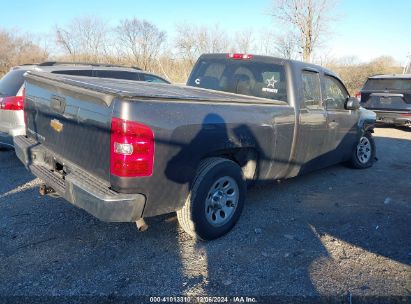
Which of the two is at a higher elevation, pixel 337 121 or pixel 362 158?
pixel 337 121

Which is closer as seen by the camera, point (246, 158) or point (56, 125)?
point (56, 125)

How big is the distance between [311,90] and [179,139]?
2.57m

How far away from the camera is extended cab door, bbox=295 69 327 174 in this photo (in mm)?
4457

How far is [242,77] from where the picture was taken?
4801mm

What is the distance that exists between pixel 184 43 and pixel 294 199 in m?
28.4

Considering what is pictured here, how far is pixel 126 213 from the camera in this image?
2.75m

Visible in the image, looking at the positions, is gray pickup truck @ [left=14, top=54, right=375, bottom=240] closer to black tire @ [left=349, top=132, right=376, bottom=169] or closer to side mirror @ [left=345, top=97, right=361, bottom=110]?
side mirror @ [left=345, top=97, right=361, bottom=110]

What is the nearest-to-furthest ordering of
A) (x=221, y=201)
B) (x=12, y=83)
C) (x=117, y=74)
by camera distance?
(x=221, y=201) < (x=12, y=83) < (x=117, y=74)

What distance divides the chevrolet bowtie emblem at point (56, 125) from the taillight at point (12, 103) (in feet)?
7.72

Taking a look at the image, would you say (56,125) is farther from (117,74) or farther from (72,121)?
(117,74)

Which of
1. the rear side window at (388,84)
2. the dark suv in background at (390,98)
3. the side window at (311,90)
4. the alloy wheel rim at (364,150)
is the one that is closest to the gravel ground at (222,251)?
the side window at (311,90)

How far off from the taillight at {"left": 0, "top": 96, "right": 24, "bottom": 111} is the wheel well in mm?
3548

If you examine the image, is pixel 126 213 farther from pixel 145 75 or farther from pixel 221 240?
pixel 145 75

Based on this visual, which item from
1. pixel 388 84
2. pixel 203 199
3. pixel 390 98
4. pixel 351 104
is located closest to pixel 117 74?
pixel 351 104
